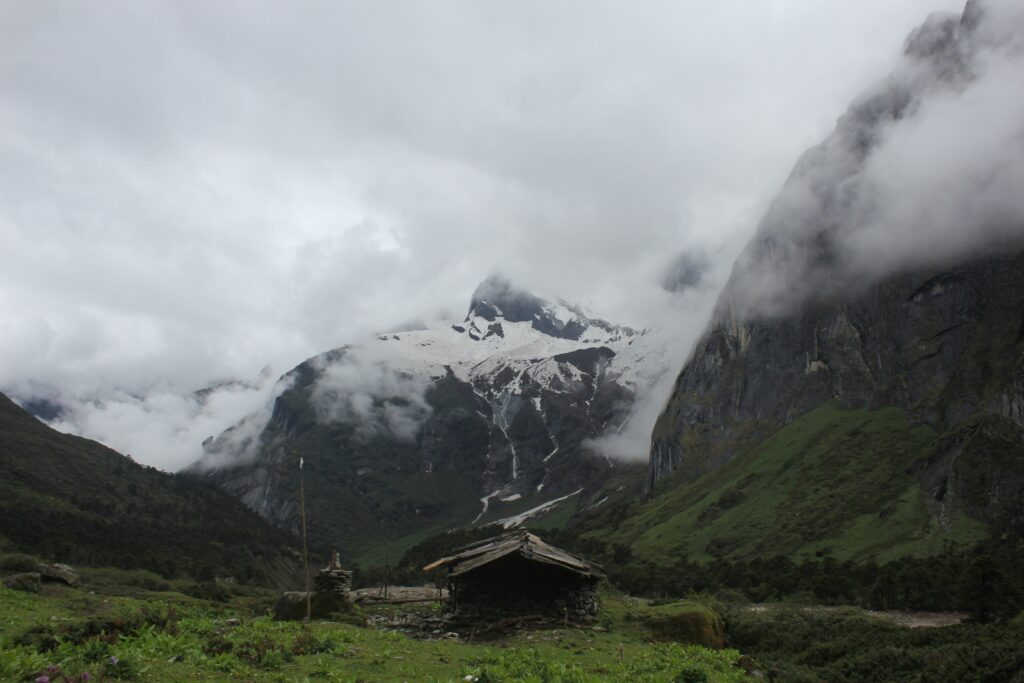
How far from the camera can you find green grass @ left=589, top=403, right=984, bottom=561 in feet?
446

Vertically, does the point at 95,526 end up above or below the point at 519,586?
above

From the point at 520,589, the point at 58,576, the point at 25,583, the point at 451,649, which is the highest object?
the point at 58,576

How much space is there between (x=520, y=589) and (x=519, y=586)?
0.14 meters

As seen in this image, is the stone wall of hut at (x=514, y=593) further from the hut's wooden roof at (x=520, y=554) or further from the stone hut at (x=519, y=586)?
the hut's wooden roof at (x=520, y=554)

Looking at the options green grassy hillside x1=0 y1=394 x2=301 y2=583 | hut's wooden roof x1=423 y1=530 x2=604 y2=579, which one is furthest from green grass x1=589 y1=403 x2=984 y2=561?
hut's wooden roof x1=423 y1=530 x2=604 y2=579

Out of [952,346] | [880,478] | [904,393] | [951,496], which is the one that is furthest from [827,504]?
[952,346]

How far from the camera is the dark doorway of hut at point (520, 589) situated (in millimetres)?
32062

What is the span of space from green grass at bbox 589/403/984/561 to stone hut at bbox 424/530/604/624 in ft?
374

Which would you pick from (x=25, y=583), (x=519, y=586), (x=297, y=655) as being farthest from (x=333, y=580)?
(x=25, y=583)

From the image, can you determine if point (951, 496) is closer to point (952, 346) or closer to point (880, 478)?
point (880, 478)

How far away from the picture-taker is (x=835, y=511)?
157m

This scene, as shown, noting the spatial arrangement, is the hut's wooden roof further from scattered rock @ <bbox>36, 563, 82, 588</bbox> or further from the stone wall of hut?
scattered rock @ <bbox>36, 563, 82, 588</bbox>

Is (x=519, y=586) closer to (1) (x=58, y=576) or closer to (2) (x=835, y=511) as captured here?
(1) (x=58, y=576)

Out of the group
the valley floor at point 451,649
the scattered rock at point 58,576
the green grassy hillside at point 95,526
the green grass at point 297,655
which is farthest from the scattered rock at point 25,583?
the green grassy hillside at point 95,526
